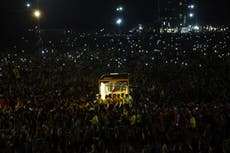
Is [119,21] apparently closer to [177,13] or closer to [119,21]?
[119,21]

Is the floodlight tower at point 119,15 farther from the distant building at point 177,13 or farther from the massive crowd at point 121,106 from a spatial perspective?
the massive crowd at point 121,106

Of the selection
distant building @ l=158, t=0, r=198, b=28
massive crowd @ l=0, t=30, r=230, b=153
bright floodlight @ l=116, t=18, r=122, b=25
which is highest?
distant building @ l=158, t=0, r=198, b=28

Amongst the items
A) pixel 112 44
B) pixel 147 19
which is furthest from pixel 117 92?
pixel 147 19

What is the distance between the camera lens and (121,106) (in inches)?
650

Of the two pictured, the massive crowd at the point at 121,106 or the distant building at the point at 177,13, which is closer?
the massive crowd at the point at 121,106

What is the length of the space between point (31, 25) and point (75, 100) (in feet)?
79.2

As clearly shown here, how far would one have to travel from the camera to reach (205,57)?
98.9 ft

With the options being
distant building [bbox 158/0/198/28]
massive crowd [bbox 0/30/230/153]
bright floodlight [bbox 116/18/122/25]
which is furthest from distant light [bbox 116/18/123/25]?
massive crowd [bbox 0/30/230/153]

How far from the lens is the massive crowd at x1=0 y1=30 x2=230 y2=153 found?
42.3 ft

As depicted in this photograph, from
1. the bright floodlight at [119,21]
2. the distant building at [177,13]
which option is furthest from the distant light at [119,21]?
the distant building at [177,13]

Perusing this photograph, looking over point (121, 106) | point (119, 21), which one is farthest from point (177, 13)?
point (121, 106)

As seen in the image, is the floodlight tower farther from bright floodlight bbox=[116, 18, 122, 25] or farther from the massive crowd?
the massive crowd

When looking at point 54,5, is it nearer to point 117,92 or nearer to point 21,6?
point 21,6

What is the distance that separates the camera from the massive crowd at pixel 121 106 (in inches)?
508
